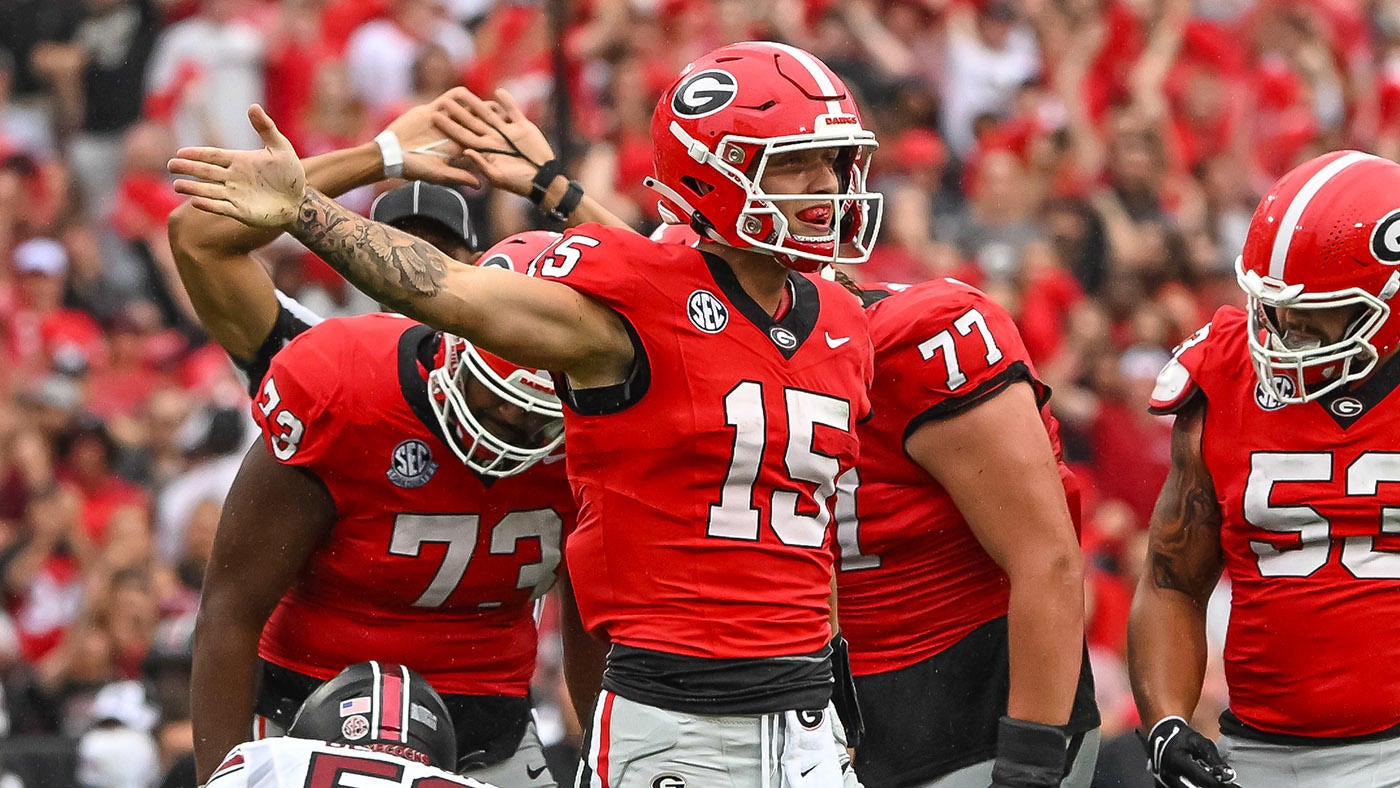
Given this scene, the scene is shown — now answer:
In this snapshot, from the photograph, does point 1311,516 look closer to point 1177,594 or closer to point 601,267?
point 1177,594

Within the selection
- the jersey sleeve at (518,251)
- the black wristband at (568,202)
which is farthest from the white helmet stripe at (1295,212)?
the black wristband at (568,202)

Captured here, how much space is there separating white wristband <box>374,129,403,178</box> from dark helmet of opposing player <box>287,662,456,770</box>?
1551mm

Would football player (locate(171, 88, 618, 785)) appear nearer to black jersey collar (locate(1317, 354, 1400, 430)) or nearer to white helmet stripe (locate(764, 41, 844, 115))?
white helmet stripe (locate(764, 41, 844, 115))

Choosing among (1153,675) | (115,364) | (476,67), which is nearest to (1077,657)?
(1153,675)

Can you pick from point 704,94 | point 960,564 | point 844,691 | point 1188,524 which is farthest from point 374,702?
point 1188,524

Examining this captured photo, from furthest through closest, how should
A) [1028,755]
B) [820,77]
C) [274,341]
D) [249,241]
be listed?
[274,341] < [249,241] < [1028,755] < [820,77]

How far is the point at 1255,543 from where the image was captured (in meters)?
4.32

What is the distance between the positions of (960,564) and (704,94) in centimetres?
124

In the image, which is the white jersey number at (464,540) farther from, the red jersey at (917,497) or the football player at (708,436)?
the football player at (708,436)

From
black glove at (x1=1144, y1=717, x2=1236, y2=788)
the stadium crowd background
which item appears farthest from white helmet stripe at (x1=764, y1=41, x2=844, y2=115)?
the stadium crowd background

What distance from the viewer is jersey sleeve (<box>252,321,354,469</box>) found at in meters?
4.40

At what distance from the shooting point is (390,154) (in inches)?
197

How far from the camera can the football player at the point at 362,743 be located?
3346 mm

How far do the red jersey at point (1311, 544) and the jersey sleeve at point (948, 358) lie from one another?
1.58 feet
